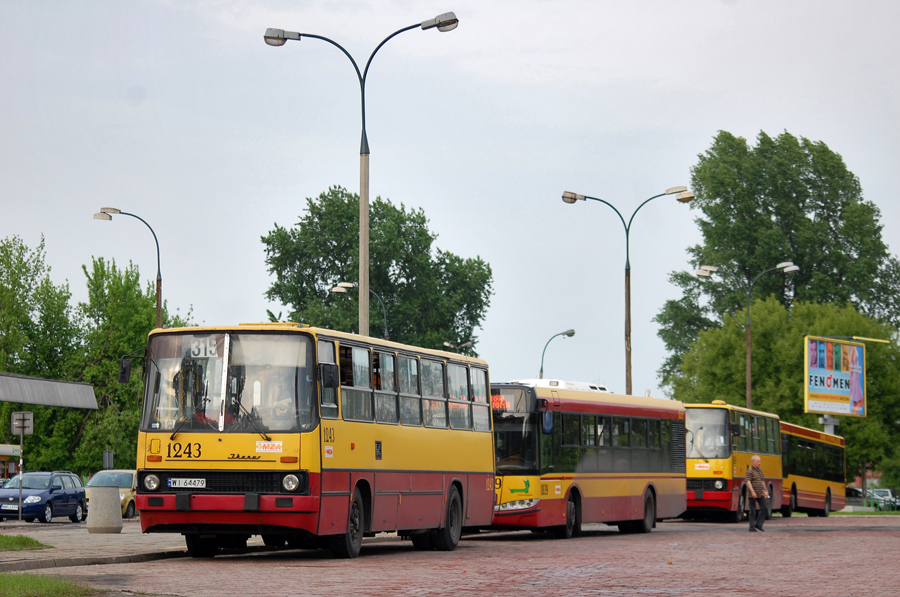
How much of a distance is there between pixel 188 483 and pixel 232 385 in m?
1.35

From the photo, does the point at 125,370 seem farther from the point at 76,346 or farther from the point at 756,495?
the point at 76,346

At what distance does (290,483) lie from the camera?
18.1 meters

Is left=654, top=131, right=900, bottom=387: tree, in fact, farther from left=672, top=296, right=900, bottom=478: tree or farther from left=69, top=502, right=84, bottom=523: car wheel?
left=69, top=502, right=84, bottom=523: car wheel

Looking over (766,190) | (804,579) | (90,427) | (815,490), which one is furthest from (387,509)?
(766,190)

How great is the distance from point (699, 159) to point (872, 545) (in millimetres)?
54760

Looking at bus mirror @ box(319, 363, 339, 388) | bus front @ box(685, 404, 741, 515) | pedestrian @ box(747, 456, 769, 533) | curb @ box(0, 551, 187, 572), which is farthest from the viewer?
bus front @ box(685, 404, 741, 515)

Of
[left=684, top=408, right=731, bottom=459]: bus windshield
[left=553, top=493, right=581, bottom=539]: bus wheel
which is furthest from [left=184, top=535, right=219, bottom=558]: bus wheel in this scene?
[left=684, top=408, right=731, bottom=459]: bus windshield

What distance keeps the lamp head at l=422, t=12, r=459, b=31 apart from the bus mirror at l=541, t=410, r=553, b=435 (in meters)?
7.45

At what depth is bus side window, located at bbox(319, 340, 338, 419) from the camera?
18.6 meters

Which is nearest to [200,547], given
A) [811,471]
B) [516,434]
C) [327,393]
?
[327,393]

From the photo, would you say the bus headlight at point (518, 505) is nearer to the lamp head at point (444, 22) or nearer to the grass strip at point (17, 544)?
the lamp head at point (444, 22)

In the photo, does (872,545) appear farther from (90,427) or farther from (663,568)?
(90,427)

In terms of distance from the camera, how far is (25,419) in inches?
1468

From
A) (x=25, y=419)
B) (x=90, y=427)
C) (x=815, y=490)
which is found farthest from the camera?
(x=90, y=427)
